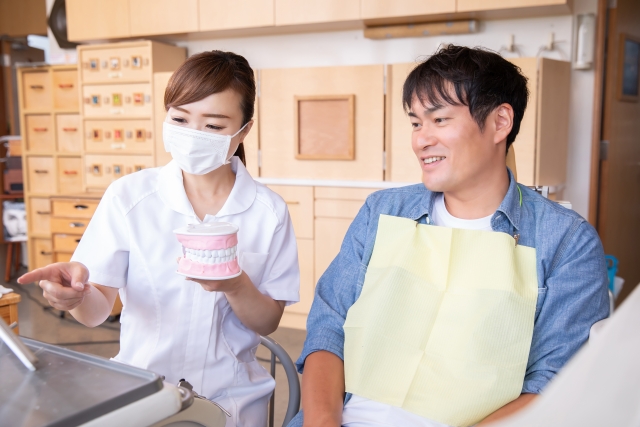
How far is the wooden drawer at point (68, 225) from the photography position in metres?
4.17

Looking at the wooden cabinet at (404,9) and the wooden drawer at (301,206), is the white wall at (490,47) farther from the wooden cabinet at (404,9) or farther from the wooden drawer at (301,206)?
the wooden drawer at (301,206)

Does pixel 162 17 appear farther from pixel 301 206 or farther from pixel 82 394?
pixel 82 394

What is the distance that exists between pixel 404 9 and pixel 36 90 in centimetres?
315

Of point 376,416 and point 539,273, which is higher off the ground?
point 539,273

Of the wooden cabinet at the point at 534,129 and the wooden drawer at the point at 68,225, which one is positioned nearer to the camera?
the wooden cabinet at the point at 534,129

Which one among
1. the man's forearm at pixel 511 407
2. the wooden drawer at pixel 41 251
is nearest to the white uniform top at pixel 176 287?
the man's forearm at pixel 511 407

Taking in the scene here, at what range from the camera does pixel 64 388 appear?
67 centimetres

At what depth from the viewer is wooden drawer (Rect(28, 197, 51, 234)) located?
16.5 ft

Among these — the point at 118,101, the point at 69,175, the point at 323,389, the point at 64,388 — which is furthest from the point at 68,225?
the point at 64,388

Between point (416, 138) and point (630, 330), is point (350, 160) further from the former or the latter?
point (630, 330)

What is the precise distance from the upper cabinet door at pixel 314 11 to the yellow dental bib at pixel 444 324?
282cm

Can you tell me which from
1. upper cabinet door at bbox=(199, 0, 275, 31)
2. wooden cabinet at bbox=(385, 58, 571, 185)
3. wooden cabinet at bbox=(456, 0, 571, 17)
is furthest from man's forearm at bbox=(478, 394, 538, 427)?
upper cabinet door at bbox=(199, 0, 275, 31)

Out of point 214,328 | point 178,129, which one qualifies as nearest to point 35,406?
point 214,328

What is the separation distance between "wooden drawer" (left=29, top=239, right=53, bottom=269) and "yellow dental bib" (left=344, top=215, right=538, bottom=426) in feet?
14.1
